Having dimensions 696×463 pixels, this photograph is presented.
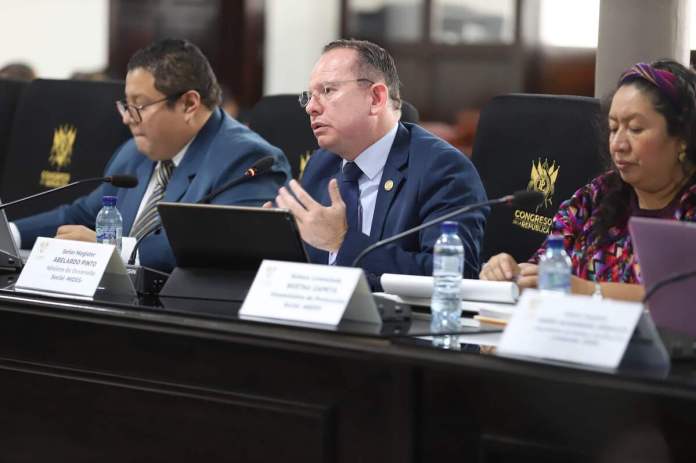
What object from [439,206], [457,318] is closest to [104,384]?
[457,318]

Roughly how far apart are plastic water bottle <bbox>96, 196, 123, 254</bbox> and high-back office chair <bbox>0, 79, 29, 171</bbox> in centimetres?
140

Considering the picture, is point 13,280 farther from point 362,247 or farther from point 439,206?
point 439,206

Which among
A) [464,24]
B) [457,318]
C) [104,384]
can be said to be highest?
[464,24]

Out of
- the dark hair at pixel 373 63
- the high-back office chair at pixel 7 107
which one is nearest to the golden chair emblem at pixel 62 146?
the high-back office chair at pixel 7 107

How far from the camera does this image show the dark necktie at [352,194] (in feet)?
9.23

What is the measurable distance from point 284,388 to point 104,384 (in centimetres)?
36

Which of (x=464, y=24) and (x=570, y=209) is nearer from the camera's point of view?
(x=570, y=209)

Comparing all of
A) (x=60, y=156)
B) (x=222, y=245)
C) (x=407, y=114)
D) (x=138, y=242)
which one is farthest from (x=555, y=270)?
(x=60, y=156)

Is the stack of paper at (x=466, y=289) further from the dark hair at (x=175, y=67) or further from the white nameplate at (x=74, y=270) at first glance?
the dark hair at (x=175, y=67)

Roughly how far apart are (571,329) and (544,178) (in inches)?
50.6

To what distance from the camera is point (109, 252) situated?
2.29 metres

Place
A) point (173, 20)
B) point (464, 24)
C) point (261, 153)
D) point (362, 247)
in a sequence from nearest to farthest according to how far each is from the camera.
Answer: point (362, 247) < point (261, 153) < point (464, 24) < point (173, 20)

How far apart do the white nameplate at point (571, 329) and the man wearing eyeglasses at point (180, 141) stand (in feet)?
5.01

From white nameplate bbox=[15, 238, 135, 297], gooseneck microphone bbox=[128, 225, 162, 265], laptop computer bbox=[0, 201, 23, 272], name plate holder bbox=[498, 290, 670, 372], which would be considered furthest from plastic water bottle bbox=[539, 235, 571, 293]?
laptop computer bbox=[0, 201, 23, 272]
